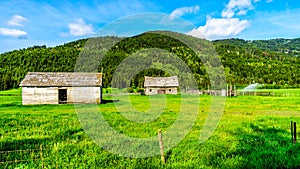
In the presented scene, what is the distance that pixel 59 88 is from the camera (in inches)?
1465

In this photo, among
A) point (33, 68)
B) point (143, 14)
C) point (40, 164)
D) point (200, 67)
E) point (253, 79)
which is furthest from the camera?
point (200, 67)

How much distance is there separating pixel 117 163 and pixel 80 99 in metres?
31.5

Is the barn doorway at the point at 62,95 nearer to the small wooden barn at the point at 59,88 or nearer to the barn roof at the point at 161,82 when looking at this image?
the small wooden barn at the point at 59,88

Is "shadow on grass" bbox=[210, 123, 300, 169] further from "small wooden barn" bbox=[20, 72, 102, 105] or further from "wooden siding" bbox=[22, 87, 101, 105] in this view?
"small wooden barn" bbox=[20, 72, 102, 105]

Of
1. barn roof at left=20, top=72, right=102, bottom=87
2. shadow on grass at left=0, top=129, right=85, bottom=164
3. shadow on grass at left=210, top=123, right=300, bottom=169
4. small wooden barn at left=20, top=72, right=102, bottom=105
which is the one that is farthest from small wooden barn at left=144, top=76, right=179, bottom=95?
shadow on grass at left=0, top=129, right=85, bottom=164

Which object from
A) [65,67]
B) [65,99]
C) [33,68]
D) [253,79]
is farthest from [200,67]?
[65,99]

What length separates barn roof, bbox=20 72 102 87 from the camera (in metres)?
36.6

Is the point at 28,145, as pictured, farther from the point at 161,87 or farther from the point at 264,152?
the point at 161,87

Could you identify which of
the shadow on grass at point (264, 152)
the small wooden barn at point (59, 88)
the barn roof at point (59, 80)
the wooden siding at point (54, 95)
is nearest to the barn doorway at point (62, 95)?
the small wooden barn at point (59, 88)

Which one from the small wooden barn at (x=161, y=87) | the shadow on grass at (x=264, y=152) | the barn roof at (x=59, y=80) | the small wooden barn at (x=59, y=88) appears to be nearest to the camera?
the shadow on grass at (x=264, y=152)

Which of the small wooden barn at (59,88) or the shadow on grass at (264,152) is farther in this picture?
the small wooden barn at (59,88)

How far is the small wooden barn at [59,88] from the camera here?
1427 inches

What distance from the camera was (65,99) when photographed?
38750 mm

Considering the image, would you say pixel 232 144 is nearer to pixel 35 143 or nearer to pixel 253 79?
pixel 35 143
